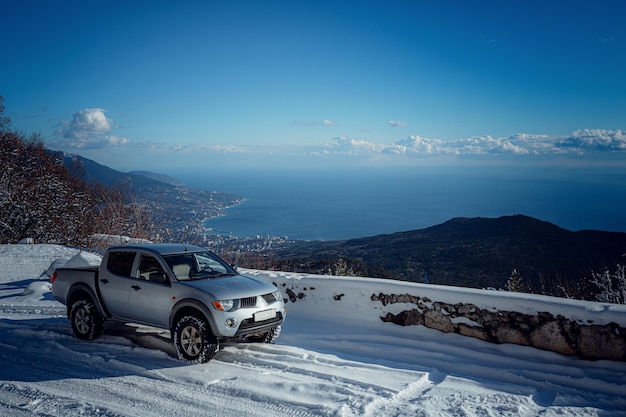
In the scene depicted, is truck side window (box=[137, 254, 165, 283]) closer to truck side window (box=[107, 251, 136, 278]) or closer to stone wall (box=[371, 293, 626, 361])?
truck side window (box=[107, 251, 136, 278])

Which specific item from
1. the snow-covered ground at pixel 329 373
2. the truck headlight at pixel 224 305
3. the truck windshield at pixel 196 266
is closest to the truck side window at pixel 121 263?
the truck windshield at pixel 196 266

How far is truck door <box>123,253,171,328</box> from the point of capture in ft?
20.4

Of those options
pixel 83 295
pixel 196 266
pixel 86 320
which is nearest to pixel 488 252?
pixel 196 266

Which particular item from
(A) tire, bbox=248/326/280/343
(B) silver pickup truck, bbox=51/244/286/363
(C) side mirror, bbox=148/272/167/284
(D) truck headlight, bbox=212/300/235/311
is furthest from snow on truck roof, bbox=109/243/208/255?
(A) tire, bbox=248/326/280/343

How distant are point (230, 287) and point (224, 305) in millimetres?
362

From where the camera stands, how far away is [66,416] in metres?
4.36

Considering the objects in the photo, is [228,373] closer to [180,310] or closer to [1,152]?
[180,310]

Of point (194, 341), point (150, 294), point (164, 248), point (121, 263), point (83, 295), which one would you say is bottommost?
point (194, 341)

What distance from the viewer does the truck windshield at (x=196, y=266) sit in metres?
6.48

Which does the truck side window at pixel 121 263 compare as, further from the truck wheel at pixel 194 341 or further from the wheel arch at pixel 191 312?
the truck wheel at pixel 194 341

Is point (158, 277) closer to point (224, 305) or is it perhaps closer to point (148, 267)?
point (148, 267)

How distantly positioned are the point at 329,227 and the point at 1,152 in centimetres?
11375

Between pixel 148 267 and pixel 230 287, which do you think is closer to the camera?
pixel 230 287

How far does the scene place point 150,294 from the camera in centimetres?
637
